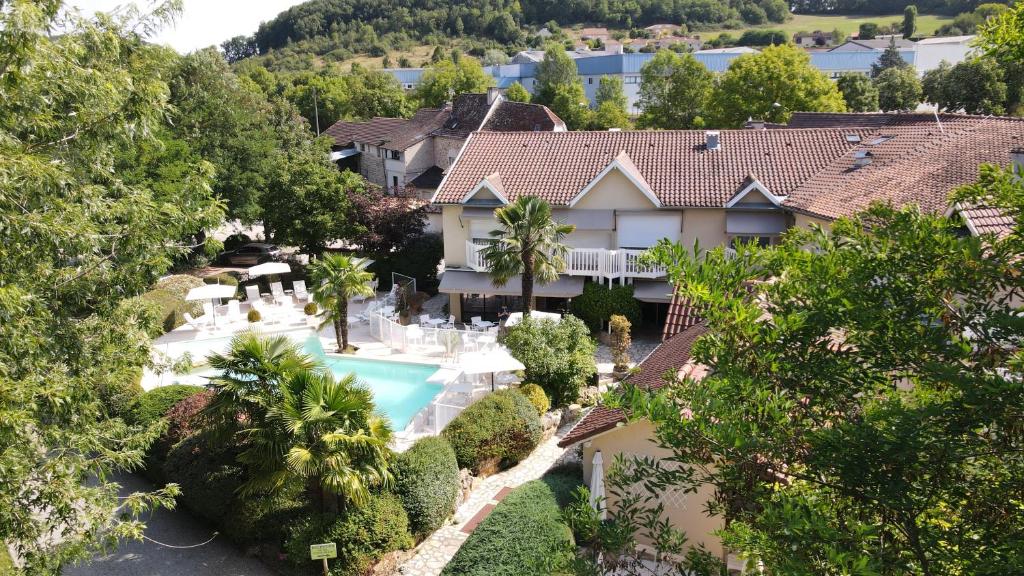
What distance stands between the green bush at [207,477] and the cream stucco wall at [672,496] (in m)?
8.11

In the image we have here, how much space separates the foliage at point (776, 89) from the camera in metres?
52.5

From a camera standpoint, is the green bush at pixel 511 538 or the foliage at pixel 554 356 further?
the foliage at pixel 554 356

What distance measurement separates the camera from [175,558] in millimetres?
16359

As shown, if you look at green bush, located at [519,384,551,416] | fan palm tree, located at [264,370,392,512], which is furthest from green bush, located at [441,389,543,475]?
fan palm tree, located at [264,370,392,512]

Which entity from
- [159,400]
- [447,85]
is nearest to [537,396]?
[159,400]

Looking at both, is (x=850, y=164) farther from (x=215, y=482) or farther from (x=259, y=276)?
(x=259, y=276)

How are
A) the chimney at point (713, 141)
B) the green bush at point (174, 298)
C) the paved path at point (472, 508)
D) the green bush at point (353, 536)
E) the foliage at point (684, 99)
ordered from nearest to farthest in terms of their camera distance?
the green bush at point (353, 536) < the paved path at point (472, 508) < the green bush at point (174, 298) < the chimney at point (713, 141) < the foliage at point (684, 99)

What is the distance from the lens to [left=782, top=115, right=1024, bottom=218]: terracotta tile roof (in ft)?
74.5

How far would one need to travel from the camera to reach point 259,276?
1512 inches

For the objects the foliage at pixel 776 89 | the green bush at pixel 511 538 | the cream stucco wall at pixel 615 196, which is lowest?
the green bush at pixel 511 538

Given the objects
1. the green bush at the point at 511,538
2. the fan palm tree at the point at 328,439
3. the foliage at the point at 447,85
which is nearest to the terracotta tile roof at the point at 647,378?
the green bush at the point at 511,538

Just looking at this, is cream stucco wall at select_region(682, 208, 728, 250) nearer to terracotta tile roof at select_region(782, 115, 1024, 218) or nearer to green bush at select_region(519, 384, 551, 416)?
terracotta tile roof at select_region(782, 115, 1024, 218)

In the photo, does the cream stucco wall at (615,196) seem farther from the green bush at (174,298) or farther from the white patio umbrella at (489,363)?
the green bush at (174,298)

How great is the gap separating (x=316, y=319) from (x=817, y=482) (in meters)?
28.3
